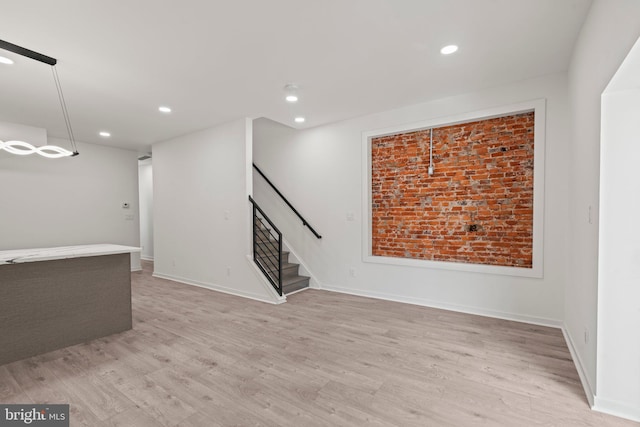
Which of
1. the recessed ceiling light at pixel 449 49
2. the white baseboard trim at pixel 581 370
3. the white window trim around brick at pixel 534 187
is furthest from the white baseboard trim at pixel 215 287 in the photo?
the recessed ceiling light at pixel 449 49

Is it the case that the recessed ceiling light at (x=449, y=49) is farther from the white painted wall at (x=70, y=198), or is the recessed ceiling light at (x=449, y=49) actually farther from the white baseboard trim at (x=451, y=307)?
the white painted wall at (x=70, y=198)

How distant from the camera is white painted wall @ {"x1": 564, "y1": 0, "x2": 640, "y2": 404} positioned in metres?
1.58

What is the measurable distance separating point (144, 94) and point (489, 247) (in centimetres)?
445

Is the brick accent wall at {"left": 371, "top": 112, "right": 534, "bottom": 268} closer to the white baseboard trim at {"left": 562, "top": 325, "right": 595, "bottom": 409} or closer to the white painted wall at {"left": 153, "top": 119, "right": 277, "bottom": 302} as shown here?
the white baseboard trim at {"left": 562, "top": 325, "right": 595, "bottom": 409}

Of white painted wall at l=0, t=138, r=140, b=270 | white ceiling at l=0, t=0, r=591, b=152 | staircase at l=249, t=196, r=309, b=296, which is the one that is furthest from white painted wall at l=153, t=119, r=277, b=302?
white painted wall at l=0, t=138, r=140, b=270

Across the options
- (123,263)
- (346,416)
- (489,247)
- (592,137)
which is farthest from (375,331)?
(123,263)

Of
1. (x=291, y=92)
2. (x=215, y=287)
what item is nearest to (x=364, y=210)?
(x=291, y=92)

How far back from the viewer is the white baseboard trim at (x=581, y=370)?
1892 millimetres

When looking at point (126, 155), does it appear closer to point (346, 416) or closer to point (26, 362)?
point (26, 362)

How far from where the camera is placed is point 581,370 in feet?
7.13

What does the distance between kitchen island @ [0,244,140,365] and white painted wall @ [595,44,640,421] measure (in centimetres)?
398

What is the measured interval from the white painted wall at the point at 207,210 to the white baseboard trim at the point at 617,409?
323 cm

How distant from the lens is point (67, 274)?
9.21 feet

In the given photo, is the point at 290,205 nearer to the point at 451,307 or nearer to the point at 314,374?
the point at 451,307
